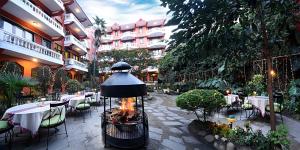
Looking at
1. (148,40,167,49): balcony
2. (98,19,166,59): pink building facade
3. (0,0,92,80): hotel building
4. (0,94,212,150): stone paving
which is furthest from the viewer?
(98,19,166,59): pink building facade

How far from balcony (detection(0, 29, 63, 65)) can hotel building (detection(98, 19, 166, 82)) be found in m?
26.5

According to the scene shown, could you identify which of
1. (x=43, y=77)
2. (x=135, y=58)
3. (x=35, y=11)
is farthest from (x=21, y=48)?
(x=135, y=58)

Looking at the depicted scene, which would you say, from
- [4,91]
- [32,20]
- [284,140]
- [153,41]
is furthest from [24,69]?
[153,41]

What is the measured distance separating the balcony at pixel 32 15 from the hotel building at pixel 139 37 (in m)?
24.6

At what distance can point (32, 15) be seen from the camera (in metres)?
13.9

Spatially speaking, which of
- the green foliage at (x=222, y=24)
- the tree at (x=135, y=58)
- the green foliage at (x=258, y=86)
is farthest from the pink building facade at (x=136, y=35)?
the green foliage at (x=222, y=24)

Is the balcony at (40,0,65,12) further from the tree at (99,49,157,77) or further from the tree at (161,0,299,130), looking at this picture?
the tree at (161,0,299,130)

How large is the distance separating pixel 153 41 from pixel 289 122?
123ft

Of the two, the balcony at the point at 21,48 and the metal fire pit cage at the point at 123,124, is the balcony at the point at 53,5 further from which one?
the metal fire pit cage at the point at 123,124

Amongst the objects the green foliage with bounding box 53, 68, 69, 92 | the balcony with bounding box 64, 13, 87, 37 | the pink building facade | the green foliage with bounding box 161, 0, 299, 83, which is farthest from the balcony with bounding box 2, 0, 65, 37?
the pink building facade

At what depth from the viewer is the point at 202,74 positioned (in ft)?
64.1

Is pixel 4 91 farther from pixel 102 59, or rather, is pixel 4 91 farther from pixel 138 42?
pixel 138 42

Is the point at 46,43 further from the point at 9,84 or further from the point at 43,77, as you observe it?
the point at 9,84

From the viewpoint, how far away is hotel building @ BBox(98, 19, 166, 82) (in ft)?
139
